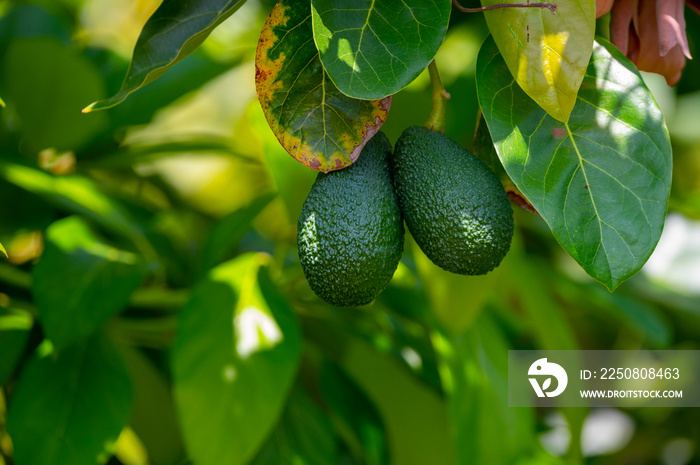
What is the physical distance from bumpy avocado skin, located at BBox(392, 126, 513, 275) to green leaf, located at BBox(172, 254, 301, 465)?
1.13 ft

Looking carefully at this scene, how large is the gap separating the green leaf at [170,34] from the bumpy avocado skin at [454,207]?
193mm

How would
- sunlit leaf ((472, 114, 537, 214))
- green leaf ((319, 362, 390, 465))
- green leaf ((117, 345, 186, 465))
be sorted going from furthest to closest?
green leaf ((117, 345, 186, 465)) → green leaf ((319, 362, 390, 465)) → sunlit leaf ((472, 114, 537, 214))

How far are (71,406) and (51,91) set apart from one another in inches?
20.9

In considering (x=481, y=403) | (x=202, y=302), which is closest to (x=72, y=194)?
(x=202, y=302)

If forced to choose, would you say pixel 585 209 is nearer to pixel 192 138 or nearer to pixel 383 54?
pixel 383 54

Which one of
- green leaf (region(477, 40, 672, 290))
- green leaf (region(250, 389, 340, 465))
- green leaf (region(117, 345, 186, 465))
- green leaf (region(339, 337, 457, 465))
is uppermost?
green leaf (region(477, 40, 672, 290))

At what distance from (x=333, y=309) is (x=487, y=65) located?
0.64m

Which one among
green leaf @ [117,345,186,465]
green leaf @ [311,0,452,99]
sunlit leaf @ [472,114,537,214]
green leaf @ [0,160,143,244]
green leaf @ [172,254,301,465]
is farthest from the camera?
green leaf @ [117,345,186,465]

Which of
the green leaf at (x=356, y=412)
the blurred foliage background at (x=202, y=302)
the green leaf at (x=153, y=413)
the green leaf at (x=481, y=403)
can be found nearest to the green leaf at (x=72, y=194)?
the blurred foliage background at (x=202, y=302)

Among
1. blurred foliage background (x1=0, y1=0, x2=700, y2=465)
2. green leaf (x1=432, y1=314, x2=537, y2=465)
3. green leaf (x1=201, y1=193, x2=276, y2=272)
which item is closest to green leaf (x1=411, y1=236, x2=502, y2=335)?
blurred foliage background (x1=0, y1=0, x2=700, y2=465)

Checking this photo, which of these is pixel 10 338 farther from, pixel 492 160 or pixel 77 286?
pixel 492 160

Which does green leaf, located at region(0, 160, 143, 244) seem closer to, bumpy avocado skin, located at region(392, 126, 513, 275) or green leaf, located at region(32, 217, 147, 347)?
green leaf, located at region(32, 217, 147, 347)

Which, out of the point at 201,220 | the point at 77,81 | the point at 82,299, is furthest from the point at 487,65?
the point at 201,220

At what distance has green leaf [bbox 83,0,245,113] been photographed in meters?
0.48
